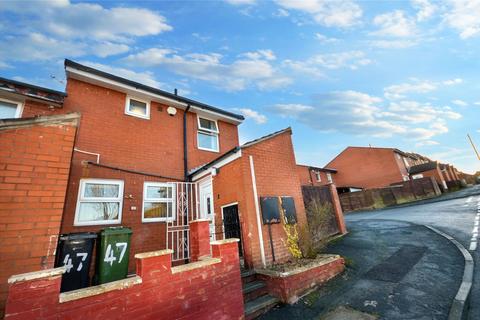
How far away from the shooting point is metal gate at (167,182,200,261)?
730cm

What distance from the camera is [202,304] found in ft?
11.8

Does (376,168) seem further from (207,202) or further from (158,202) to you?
(158,202)

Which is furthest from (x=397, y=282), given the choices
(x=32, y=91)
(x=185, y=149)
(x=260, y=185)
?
(x=32, y=91)

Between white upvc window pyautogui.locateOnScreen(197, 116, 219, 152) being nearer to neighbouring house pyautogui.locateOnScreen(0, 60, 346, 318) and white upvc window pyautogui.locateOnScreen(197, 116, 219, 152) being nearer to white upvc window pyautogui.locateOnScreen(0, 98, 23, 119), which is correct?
neighbouring house pyautogui.locateOnScreen(0, 60, 346, 318)

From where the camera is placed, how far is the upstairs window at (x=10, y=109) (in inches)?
232

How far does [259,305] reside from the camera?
4402 millimetres

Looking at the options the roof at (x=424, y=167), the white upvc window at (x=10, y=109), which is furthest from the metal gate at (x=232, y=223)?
the roof at (x=424, y=167)

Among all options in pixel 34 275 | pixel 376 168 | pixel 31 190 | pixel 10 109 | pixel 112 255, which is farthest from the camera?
pixel 376 168

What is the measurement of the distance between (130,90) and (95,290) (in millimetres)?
7324

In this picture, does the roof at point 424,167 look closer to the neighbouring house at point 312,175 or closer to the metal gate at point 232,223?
the neighbouring house at point 312,175

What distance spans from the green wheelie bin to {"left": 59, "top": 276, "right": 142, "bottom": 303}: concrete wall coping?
1614mm

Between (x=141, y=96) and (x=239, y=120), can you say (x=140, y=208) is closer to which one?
(x=141, y=96)

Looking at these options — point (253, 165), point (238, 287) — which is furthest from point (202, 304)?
point (253, 165)

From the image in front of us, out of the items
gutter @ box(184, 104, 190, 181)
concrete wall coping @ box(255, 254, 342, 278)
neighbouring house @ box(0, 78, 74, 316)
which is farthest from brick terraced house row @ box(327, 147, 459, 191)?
neighbouring house @ box(0, 78, 74, 316)
